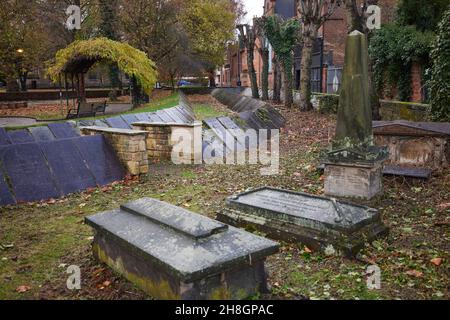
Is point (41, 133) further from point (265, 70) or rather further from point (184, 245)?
point (265, 70)

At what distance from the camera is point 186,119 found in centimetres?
1614

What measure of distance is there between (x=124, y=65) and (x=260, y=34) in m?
14.9

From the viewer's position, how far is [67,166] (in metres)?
8.74

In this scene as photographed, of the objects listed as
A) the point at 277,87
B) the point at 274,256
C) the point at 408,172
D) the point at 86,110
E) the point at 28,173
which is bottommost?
the point at 274,256

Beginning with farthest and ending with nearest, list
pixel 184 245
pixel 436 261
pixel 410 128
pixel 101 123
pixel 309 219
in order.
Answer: pixel 101 123
pixel 410 128
pixel 309 219
pixel 436 261
pixel 184 245

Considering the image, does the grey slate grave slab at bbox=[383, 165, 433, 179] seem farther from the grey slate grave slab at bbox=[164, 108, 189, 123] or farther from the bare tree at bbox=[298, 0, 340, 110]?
the bare tree at bbox=[298, 0, 340, 110]

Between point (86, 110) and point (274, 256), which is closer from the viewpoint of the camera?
point (274, 256)

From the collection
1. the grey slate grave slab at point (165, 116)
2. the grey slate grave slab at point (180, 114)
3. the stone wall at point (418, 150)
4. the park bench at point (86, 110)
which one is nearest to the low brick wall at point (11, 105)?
the park bench at point (86, 110)

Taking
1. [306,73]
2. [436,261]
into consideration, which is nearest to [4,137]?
[436,261]

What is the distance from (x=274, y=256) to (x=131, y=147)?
16.9 feet

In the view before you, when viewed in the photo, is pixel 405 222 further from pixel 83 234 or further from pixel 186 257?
pixel 83 234

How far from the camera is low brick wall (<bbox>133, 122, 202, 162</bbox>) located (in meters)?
10.8

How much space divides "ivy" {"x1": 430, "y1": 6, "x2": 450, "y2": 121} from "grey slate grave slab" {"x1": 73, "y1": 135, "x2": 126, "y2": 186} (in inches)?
355

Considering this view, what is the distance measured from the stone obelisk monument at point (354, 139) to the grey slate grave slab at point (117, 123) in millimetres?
6640
